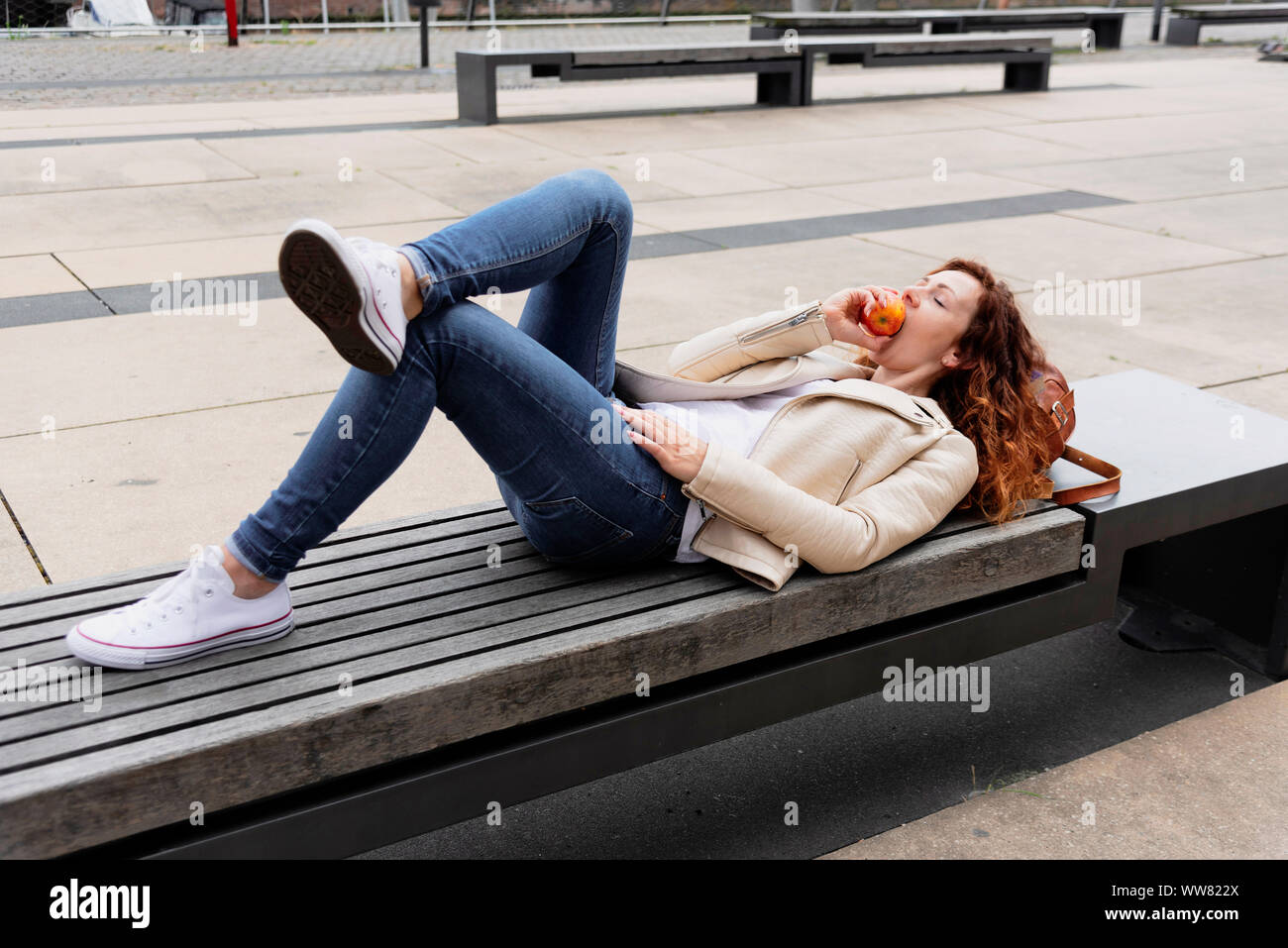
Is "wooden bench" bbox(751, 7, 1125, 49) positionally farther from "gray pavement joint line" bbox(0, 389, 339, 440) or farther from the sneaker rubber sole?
the sneaker rubber sole

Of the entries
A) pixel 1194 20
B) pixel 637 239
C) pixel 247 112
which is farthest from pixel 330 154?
pixel 1194 20

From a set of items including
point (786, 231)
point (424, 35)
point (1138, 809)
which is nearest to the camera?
point (1138, 809)

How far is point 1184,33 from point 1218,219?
15.8 m

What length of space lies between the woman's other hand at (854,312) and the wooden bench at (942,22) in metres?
12.5

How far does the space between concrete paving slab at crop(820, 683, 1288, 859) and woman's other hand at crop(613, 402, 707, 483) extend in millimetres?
970

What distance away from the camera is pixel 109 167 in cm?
910

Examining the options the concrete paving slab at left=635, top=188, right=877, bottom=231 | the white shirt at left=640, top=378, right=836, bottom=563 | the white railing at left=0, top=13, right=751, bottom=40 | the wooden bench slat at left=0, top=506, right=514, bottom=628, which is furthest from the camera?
the white railing at left=0, top=13, right=751, bottom=40

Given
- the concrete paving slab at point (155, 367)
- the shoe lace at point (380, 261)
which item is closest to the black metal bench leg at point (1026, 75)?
the concrete paving slab at point (155, 367)

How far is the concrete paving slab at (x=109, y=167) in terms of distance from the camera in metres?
8.61

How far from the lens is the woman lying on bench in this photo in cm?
221

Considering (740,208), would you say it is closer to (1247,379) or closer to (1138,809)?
(1247,379)

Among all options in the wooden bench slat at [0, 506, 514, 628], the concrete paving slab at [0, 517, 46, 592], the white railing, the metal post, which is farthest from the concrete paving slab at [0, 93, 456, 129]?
the wooden bench slat at [0, 506, 514, 628]

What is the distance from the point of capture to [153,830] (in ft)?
6.57
